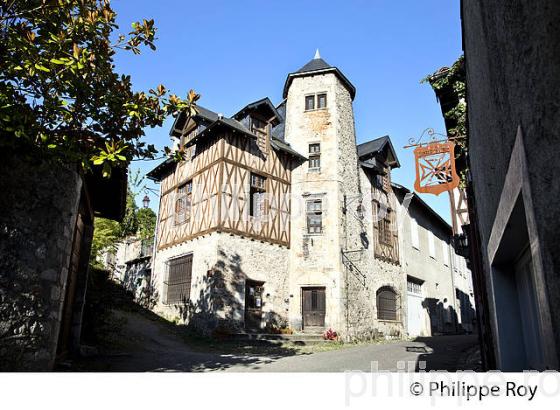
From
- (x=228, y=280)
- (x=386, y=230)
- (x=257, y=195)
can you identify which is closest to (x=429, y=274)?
(x=386, y=230)

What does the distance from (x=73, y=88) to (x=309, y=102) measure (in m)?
12.5

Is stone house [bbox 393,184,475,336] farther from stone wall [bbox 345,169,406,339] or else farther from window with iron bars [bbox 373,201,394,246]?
stone wall [bbox 345,169,406,339]

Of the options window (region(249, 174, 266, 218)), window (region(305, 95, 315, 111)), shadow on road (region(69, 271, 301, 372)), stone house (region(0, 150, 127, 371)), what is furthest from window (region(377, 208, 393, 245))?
stone house (region(0, 150, 127, 371))

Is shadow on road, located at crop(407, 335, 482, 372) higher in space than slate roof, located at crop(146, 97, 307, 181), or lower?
lower

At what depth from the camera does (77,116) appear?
3746mm

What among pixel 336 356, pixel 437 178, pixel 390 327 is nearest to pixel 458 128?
pixel 437 178

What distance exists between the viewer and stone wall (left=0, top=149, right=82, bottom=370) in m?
3.37

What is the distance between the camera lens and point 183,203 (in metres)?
14.3

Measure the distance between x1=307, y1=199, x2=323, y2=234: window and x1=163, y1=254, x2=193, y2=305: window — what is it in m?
4.22

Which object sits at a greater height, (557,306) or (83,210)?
(83,210)
